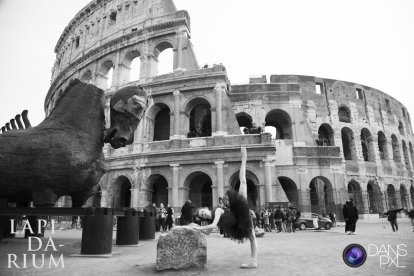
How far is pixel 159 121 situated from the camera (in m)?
19.0

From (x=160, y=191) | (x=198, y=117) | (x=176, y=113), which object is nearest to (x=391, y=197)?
(x=198, y=117)

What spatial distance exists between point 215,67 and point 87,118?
41.9 ft

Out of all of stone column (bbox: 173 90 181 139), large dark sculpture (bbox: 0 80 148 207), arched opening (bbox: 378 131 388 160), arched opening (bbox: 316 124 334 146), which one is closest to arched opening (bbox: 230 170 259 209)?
stone column (bbox: 173 90 181 139)

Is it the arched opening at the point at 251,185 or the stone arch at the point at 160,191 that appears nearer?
the arched opening at the point at 251,185

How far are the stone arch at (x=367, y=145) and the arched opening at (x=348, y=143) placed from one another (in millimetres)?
1663

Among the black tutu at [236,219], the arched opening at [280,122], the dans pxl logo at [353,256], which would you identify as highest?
the arched opening at [280,122]

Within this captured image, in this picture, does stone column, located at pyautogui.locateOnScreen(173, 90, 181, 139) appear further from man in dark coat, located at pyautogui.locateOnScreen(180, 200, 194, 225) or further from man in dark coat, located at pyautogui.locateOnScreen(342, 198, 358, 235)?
man in dark coat, located at pyautogui.locateOnScreen(342, 198, 358, 235)

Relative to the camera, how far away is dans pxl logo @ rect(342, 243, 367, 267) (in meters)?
3.24

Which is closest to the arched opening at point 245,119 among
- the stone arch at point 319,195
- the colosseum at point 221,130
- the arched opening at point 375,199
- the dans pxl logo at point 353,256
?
the colosseum at point 221,130

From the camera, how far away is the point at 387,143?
2386cm

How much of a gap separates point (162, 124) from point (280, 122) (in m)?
8.58

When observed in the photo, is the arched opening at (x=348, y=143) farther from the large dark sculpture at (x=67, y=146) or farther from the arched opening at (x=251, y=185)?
the large dark sculpture at (x=67, y=146)

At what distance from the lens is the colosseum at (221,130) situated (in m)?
16.0

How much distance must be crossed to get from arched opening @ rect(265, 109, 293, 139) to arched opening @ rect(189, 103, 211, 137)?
4.41m
